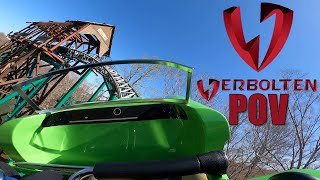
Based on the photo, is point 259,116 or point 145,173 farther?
point 259,116

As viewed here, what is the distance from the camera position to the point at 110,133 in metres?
3.38

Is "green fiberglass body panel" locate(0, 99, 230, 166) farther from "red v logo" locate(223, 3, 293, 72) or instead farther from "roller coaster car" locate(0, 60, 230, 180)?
"red v logo" locate(223, 3, 293, 72)

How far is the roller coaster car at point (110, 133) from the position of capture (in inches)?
115

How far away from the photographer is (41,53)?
72.4ft

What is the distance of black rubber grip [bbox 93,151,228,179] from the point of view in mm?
2021

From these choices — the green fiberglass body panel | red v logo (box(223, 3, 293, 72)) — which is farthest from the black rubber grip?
red v logo (box(223, 3, 293, 72))

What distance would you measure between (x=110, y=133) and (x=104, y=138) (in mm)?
69

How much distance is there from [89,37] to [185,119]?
22.6 m

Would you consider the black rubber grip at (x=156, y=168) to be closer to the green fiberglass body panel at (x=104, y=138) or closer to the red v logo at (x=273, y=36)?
the green fiberglass body panel at (x=104, y=138)

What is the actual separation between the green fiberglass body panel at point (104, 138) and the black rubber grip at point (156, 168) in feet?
2.60

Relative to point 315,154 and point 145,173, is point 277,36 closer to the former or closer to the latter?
point 315,154

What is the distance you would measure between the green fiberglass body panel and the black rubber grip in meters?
0.79

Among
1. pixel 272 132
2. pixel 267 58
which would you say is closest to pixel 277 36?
pixel 267 58

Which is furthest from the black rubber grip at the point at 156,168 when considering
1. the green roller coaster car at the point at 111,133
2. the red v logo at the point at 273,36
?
the red v logo at the point at 273,36
